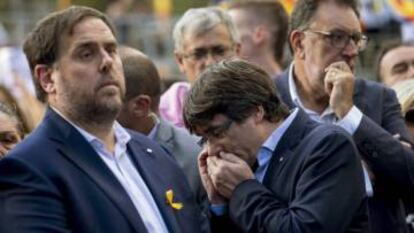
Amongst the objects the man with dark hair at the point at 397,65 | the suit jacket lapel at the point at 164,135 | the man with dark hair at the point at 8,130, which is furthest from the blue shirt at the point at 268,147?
the man with dark hair at the point at 397,65

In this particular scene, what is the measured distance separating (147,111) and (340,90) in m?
1.18

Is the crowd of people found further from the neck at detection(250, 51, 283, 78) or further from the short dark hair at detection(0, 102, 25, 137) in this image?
the neck at detection(250, 51, 283, 78)

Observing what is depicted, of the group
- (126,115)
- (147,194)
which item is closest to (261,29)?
(126,115)

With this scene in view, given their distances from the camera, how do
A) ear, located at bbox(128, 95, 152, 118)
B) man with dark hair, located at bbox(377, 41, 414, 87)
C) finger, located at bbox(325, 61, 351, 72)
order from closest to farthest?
finger, located at bbox(325, 61, 351, 72) → ear, located at bbox(128, 95, 152, 118) → man with dark hair, located at bbox(377, 41, 414, 87)

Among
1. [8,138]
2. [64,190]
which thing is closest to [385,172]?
[64,190]

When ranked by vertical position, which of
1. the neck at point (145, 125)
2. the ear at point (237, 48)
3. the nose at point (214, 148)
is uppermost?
the nose at point (214, 148)

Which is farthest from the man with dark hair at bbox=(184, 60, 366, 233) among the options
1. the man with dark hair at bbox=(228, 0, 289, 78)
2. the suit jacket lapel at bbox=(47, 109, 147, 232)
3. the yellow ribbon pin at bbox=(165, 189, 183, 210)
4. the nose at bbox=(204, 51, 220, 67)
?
the man with dark hair at bbox=(228, 0, 289, 78)

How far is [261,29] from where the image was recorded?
857 cm

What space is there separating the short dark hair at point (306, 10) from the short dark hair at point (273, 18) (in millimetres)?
2071

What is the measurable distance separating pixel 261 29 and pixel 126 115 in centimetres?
215

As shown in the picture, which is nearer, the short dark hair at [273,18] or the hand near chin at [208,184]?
the hand near chin at [208,184]

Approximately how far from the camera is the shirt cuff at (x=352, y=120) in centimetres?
591

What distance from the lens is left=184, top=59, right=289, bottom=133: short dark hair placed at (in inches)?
209

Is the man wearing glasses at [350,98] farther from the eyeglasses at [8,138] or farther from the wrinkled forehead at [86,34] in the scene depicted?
the eyeglasses at [8,138]
